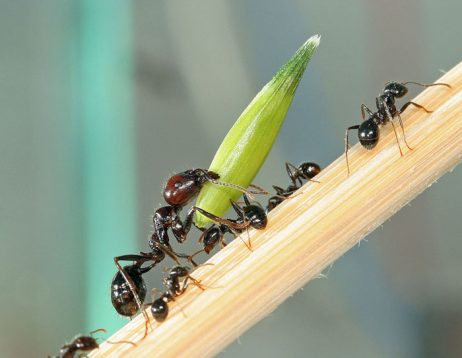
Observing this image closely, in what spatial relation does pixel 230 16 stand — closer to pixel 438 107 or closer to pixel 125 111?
pixel 125 111

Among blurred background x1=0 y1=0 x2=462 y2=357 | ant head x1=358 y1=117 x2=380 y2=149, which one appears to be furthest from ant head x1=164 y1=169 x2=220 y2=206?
blurred background x1=0 y1=0 x2=462 y2=357

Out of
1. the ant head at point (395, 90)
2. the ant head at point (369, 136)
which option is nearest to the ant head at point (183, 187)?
the ant head at point (369, 136)

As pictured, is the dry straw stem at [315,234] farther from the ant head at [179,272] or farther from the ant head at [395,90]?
the ant head at [395,90]

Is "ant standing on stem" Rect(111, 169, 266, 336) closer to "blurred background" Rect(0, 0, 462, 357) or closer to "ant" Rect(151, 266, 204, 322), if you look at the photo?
"ant" Rect(151, 266, 204, 322)

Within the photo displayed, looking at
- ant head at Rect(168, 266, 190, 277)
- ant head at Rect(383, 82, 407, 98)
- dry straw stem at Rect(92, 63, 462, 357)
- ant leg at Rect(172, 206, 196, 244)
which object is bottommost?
dry straw stem at Rect(92, 63, 462, 357)

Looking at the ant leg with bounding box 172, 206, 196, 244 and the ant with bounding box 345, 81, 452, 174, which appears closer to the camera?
the ant with bounding box 345, 81, 452, 174

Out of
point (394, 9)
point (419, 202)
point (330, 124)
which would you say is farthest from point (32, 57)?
point (419, 202)

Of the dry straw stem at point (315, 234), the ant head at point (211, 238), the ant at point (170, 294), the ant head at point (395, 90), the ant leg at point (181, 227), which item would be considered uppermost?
the ant leg at point (181, 227)

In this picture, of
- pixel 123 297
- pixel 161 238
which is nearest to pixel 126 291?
pixel 123 297
